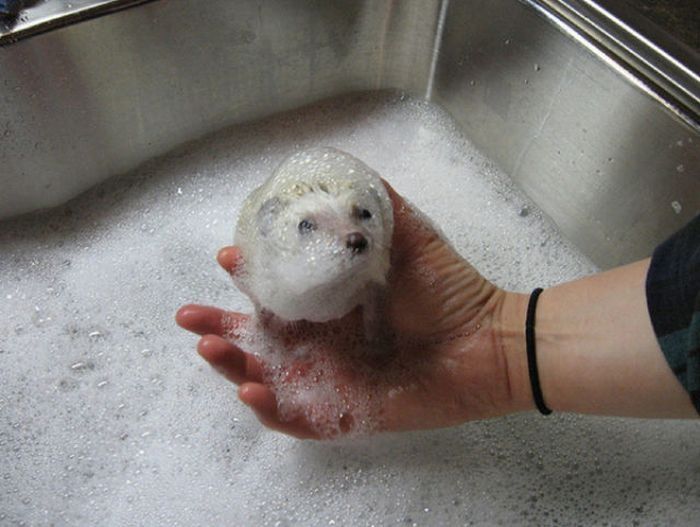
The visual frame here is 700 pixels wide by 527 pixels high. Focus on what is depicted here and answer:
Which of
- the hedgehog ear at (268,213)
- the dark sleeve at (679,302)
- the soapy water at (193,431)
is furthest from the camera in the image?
the soapy water at (193,431)

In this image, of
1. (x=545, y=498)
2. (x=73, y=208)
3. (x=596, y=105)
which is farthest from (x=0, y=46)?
(x=545, y=498)

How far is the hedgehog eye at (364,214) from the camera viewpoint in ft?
2.34

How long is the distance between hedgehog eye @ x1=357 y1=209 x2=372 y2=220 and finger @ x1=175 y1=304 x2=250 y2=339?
0.26 metres

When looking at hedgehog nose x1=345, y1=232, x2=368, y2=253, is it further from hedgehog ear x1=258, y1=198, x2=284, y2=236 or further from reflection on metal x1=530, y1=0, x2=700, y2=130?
reflection on metal x1=530, y1=0, x2=700, y2=130

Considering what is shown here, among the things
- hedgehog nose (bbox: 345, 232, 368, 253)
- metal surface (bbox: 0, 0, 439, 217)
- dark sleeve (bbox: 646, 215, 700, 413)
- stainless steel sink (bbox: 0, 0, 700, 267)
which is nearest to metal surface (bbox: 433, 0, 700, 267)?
stainless steel sink (bbox: 0, 0, 700, 267)

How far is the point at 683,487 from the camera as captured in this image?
2.82ft

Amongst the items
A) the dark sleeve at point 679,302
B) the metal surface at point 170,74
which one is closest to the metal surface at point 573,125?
the metal surface at point 170,74

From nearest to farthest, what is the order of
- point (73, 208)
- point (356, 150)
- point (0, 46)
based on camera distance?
1. point (0, 46)
2. point (73, 208)
3. point (356, 150)

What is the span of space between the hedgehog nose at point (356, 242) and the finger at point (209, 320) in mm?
272

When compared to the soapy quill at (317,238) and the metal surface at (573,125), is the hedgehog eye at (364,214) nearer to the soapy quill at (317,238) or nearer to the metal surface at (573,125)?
the soapy quill at (317,238)

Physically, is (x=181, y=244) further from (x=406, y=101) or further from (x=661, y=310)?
(x=661, y=310)

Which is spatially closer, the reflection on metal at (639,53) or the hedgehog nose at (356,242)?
the hedgehog nose at (356,242)

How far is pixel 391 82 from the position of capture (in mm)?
1223

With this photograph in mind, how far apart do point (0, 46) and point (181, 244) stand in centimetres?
37
